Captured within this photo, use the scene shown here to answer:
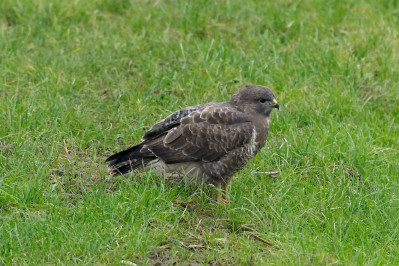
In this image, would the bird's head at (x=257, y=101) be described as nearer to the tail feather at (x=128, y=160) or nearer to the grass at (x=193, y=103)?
the grass at (x=193, y=103)

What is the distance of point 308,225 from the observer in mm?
5730

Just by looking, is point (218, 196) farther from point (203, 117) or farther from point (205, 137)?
point (203, 117)

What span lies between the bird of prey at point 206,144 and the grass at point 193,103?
0.57ft

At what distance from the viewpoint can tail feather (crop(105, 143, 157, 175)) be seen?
6.32m

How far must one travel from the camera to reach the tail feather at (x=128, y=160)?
6.32 m

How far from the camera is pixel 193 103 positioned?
779cm

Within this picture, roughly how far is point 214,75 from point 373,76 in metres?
2.01

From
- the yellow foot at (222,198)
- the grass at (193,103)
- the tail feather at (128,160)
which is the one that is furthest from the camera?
the tail feather at (128,160)

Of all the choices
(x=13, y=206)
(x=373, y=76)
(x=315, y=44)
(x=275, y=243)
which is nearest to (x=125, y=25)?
(x=315, y=44)

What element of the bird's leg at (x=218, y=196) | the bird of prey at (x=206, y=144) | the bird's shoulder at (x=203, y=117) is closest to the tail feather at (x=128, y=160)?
the bird of prey at (x=206, y=144)

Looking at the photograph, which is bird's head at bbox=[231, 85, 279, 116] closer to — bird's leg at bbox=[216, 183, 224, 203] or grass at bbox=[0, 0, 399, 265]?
grass at bbox=[0, 0, 399, 265]

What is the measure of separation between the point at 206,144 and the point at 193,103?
162 cm

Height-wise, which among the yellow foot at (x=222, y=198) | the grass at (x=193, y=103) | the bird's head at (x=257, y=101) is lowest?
the yellow foot at (x=222, y=198)

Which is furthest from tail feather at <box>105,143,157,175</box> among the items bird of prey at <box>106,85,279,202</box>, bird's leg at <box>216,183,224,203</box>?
bird's leg at <box>216,183,224,203</box>
